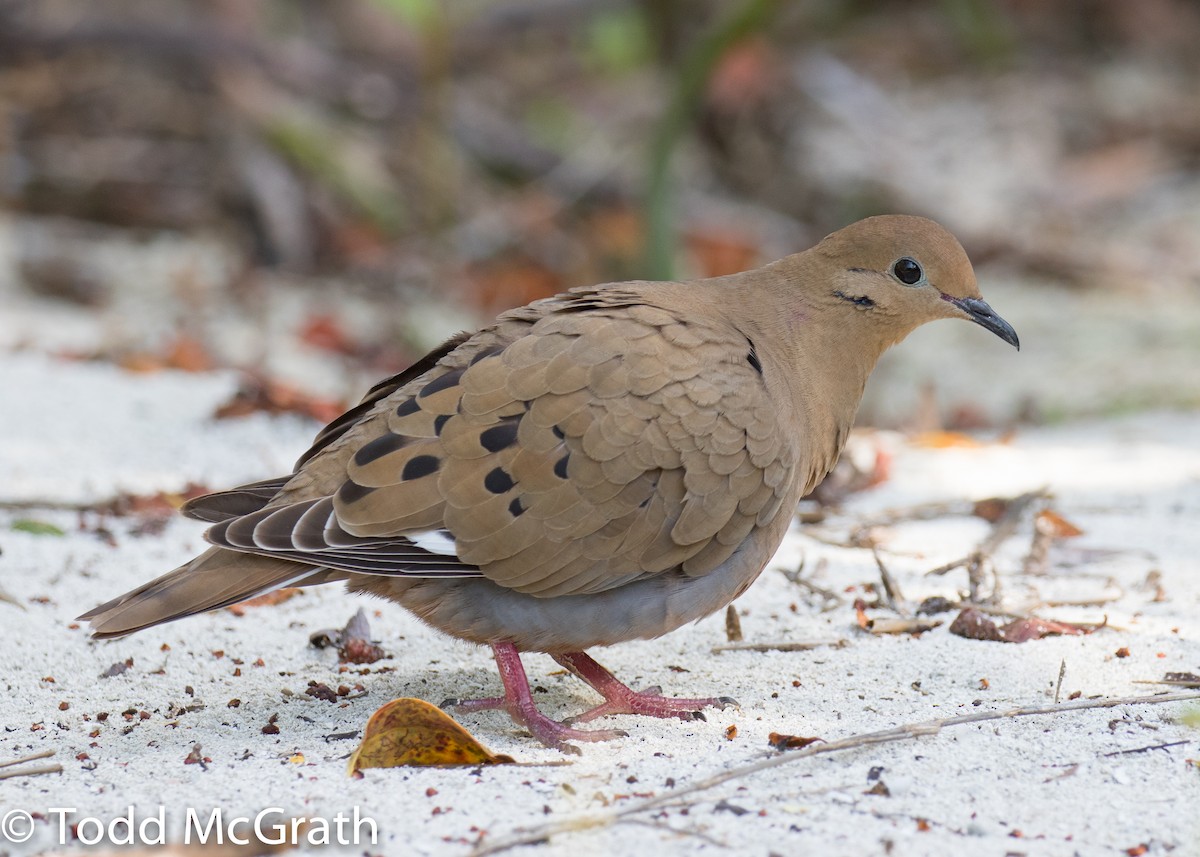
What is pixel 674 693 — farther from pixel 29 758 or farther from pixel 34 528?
pixel 34 528

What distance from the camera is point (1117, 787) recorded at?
8.46 ft

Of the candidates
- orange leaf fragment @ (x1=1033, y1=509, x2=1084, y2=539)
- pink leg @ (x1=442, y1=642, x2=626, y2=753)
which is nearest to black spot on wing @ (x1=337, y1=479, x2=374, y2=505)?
pink leg @ (x1=442, y1=642, x2=626, y2=753)

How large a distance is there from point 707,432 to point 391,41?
9.60 meters

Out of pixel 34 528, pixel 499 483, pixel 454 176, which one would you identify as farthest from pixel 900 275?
pixel 454 176

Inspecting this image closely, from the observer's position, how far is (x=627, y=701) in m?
3.17

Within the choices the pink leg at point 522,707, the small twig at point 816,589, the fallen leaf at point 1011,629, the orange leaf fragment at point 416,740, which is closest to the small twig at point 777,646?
the small twig at point 816,589

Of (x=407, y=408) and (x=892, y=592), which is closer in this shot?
(x=407, y=408)

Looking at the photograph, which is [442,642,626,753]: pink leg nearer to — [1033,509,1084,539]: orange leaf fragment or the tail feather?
the tail feather

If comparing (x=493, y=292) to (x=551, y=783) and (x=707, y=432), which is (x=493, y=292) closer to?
(x=707, y=432)

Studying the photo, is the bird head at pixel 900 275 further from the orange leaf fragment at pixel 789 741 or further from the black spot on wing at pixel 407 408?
the orange leaf fragment at pixel 789 741

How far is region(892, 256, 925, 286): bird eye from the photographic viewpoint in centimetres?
357

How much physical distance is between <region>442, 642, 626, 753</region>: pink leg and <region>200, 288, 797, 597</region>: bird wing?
0.61 feet

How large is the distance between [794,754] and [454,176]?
252 inches

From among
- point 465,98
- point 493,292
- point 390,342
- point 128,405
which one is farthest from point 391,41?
point 128,405
